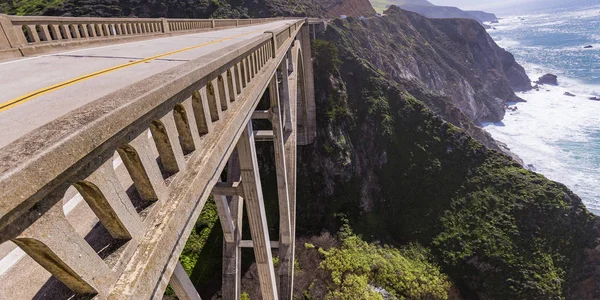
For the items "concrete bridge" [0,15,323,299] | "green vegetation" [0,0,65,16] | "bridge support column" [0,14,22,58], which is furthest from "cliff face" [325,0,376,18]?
"concrete bridge" [0,15,323,299]

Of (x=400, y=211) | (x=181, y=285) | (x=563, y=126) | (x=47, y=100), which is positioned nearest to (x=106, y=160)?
(x=47, y=100)

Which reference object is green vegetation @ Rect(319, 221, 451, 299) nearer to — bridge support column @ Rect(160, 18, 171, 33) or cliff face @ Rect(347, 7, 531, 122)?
bridge support column @ Rect(160, 18, 171, 33)

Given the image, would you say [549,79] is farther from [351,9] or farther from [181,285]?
[181,285]

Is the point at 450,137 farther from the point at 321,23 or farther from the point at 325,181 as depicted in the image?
the point at 321,23

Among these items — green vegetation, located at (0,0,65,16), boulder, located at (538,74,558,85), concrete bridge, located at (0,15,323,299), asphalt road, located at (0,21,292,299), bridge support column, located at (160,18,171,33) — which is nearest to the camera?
concrete bridge, located at (0,15,323,299)

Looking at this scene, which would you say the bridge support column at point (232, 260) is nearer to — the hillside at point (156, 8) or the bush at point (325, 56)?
the bush at point (325, 56)

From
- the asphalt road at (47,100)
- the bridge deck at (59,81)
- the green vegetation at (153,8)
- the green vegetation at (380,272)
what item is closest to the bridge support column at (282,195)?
the green vegetation at (380,272)
